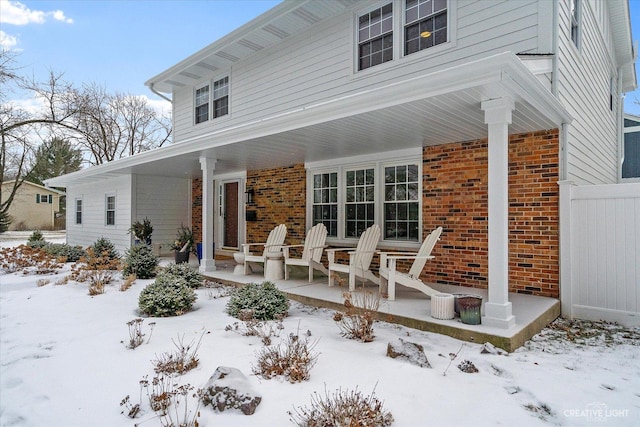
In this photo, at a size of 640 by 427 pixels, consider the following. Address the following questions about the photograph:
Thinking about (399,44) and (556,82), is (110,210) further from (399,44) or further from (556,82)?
(556,82)

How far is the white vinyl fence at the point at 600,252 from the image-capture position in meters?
4.48

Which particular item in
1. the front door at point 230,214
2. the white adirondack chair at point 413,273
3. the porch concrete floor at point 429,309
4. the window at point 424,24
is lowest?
the porch concrete floor at point 429,309

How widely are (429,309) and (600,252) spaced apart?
2.24 metres

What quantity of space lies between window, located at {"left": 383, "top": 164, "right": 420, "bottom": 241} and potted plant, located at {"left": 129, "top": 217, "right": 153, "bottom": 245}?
6.17 meters

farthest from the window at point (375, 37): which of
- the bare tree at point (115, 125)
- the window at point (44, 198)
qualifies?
the window at point (44, 198)

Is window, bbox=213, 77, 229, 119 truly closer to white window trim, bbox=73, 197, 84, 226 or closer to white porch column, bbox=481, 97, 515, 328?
white window trim, bbox=73, 197, 84, 226

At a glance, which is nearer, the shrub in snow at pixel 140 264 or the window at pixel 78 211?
the shrub in snow at pixel 140 264

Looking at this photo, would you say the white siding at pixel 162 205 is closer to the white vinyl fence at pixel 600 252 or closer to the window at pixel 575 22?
the white vinyl fence at pixel 600 252

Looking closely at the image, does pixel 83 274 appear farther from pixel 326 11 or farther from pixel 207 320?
pixel 326 11

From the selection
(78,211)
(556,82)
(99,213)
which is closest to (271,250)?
(556,82)

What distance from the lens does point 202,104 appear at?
10.1m

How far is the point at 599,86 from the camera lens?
7.37 meters

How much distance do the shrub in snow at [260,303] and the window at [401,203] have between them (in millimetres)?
2629

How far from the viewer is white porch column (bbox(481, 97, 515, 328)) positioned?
144 inches
